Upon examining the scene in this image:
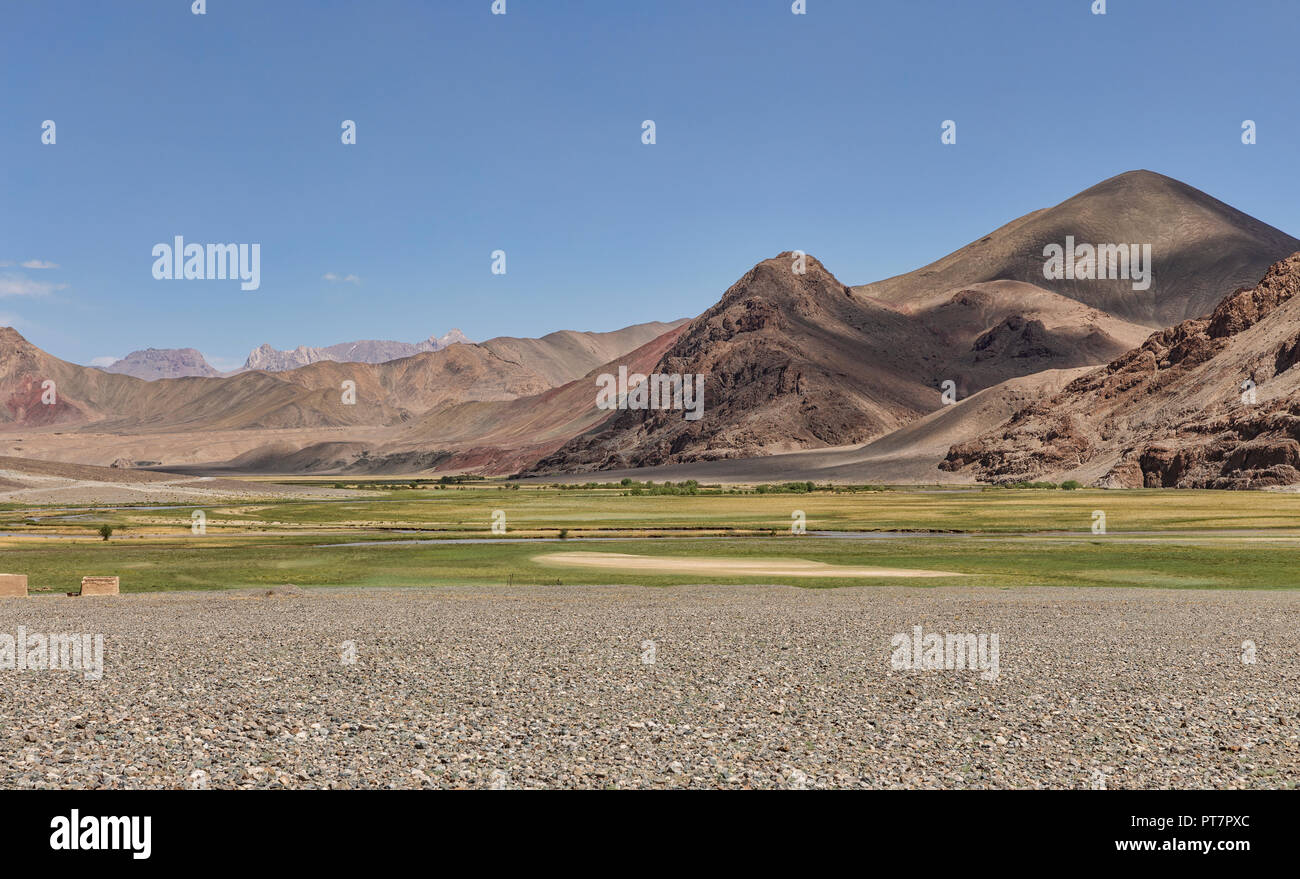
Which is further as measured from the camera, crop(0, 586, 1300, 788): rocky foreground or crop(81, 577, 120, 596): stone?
crop(81, 577, 120, 596): stone

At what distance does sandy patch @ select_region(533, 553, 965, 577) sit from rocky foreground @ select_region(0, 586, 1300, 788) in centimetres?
1398

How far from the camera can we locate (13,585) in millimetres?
35625

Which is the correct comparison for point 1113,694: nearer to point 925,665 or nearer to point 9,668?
point 925,665

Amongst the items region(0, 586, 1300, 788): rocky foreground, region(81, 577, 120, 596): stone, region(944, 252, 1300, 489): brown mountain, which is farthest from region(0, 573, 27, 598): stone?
region(944, 252, 1300, 489): brown mountain

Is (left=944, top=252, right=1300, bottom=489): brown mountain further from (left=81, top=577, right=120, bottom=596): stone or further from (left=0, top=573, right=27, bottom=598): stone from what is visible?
(left=0, top=573, right=27, bottom=598): stone

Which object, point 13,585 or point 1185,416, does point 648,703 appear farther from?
point 1185,416

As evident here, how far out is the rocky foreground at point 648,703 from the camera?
13.6m

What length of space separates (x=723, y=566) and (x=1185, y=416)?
11022cm

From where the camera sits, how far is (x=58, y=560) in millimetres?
49438

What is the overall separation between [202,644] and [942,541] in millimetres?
46439

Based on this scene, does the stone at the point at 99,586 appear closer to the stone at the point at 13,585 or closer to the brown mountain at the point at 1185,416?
the stone at the point at 13,585

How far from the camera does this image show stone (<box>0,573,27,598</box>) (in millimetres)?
Answer: 35438
